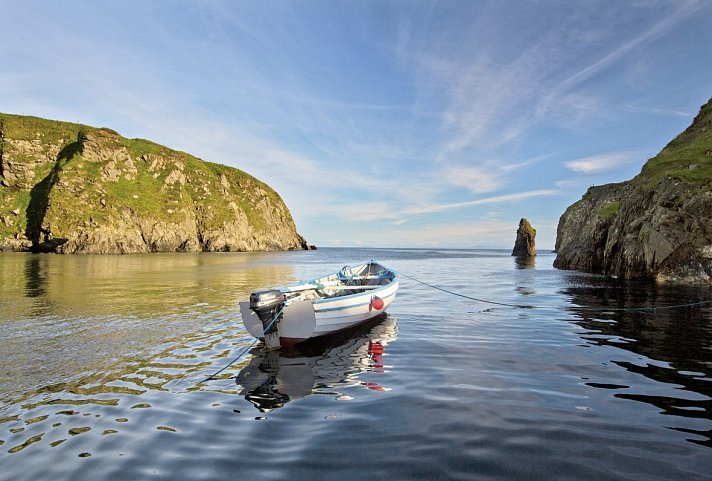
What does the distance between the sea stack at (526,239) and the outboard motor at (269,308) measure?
348ft

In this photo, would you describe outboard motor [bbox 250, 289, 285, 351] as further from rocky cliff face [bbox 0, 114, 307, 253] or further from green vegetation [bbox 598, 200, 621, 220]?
Answer: rocky cliff face [bbox 0, 114, 307, 253]

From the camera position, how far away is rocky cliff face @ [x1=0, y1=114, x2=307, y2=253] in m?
104

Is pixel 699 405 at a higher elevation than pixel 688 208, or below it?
below

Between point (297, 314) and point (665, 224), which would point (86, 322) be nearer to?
point (297, 314)

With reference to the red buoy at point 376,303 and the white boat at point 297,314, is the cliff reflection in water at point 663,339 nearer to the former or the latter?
the red buoy at point 376,303

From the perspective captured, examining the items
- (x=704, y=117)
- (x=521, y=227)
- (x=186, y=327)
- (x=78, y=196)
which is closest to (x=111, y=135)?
(x=78, y=196)

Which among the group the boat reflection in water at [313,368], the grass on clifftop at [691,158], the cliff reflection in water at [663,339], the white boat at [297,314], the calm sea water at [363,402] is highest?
the grass on clifftop at [691,158]

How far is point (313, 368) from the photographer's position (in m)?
10.7

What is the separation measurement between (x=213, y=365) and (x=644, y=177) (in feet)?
160

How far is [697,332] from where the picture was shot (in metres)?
14.6

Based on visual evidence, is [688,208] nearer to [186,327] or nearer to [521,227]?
[186,327]

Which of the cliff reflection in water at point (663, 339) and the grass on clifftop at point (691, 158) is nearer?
the cliff reflection in water at point (663, 339)

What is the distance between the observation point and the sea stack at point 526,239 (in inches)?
4173

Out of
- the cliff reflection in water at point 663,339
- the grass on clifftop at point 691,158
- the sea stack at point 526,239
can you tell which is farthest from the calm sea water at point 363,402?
the sea stack at point 526,239
